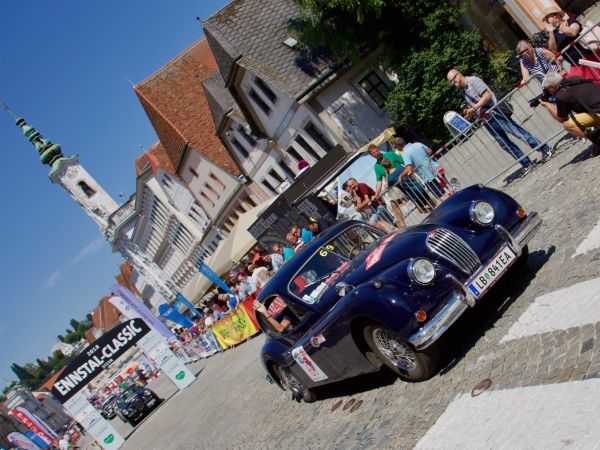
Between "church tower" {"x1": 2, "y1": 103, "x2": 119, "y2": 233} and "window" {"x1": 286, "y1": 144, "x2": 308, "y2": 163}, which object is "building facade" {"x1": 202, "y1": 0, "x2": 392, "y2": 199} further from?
"church tower" {"x1": 2, "y1": 103, "x2": 119, "y2": 233}

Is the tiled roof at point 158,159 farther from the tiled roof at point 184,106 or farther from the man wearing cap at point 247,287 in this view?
the man wearing cap at point 247,287

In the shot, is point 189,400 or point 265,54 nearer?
point 189,400

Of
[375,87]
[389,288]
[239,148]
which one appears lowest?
[389,288]

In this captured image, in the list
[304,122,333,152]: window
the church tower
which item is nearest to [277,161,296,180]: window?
[304,122,333,152]: window

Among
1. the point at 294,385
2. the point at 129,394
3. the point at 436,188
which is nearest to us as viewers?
the point at 294,385

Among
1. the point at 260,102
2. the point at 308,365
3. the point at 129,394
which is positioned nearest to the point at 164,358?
the point at 129,394

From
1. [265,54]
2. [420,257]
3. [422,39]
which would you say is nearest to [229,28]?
[265,54]

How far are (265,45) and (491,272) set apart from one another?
29188mm

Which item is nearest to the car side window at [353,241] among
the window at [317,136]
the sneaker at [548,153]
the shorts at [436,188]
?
the sneaker at [548,153]

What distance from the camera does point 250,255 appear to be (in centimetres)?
2988

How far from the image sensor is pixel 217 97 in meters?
42.4

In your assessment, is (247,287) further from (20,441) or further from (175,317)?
(20,441)

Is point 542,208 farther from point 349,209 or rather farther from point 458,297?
point 349,209

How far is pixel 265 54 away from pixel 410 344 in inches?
1149
